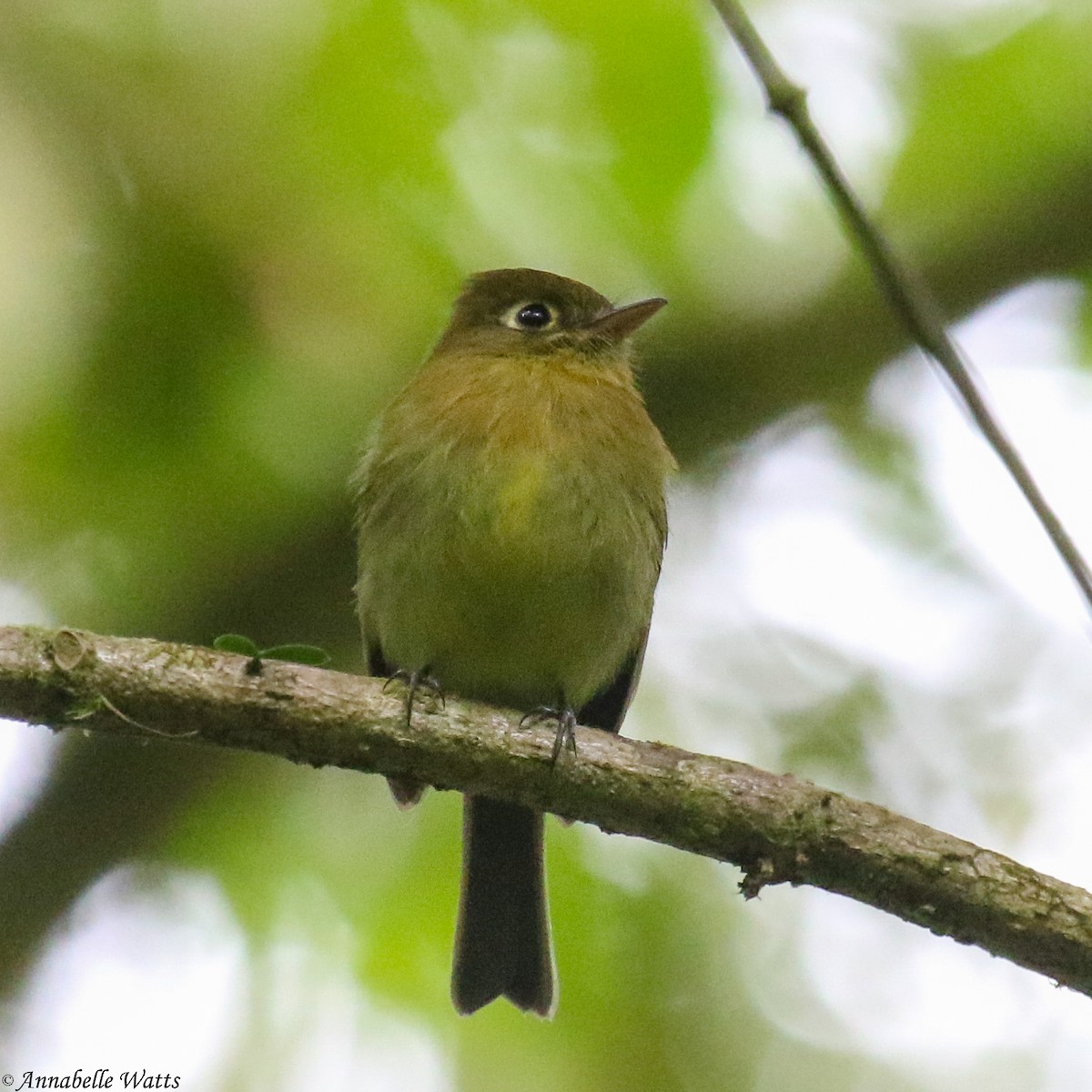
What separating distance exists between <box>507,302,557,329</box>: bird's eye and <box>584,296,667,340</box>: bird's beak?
158mm

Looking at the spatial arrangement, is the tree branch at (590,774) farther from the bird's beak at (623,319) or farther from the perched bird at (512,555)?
the bird's beak at (623,319)

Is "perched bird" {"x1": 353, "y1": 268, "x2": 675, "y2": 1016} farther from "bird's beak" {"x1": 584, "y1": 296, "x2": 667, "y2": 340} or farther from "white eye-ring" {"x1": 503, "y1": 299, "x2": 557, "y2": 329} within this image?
"white eye-ring" {"x1": 503, "y1": 299, "x2": 557, "y2": 329}

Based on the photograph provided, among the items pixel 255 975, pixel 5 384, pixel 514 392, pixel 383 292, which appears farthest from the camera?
pixel 383 292

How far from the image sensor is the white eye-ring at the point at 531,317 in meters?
5.56

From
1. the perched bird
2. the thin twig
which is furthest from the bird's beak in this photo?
the thin twig

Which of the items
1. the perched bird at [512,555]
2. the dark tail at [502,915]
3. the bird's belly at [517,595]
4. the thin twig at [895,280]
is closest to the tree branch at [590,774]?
the perched bird at [512,555]

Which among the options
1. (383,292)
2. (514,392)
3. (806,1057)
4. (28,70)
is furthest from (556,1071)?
(28,70)

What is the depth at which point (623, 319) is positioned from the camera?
5.42 meters

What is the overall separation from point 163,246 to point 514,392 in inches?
55.3

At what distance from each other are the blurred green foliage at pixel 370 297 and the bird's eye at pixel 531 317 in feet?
1.42

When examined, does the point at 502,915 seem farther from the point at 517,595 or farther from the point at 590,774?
the point at 590,774

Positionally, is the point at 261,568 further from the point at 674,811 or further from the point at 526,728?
the point at 674,811

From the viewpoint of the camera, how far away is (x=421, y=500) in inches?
185

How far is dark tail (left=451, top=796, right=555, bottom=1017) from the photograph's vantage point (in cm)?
496
